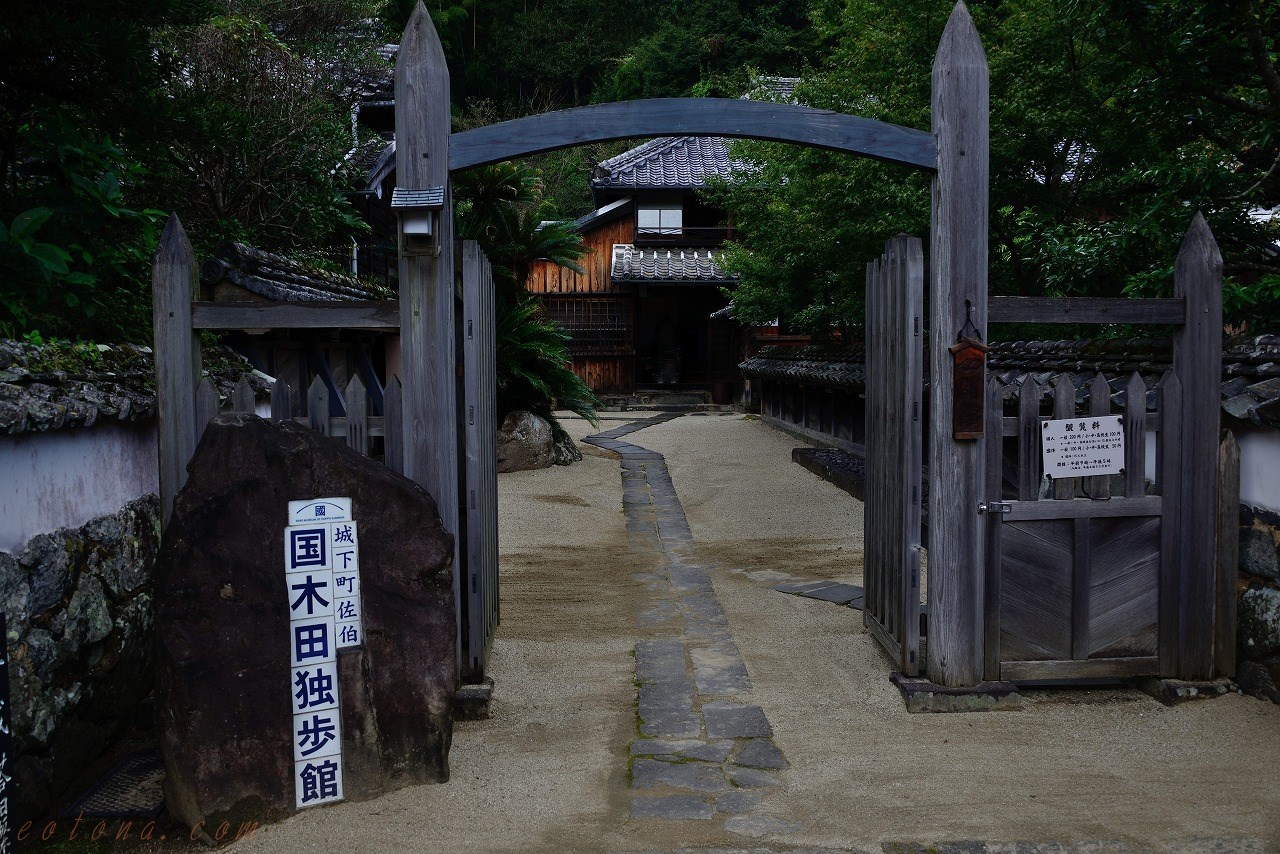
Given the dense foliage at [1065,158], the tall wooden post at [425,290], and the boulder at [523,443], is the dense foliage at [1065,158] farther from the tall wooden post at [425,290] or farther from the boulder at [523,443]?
the boulder at [523,443]

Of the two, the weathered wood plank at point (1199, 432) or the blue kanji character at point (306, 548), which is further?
the weathered wood plank at point (1199, 432)

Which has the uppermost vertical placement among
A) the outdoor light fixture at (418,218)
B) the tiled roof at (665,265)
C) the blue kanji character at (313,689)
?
the tiled roof at (665,265)

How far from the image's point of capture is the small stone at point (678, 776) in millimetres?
3973

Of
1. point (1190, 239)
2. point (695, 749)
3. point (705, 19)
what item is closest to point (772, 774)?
point (695, 749)

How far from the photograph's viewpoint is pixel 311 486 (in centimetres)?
380

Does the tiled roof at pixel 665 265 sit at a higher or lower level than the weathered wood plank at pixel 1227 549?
higher

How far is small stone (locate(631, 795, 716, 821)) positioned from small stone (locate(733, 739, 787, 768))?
44cm

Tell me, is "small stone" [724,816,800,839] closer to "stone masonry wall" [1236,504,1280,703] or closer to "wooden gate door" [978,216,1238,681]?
"wooden gate door" [978,216,1238,681]

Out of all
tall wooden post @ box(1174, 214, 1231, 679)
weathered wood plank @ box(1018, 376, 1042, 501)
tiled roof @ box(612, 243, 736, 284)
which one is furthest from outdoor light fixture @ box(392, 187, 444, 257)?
tiled roof @ box(612, 243, 736, 284)

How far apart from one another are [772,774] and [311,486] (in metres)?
2.21

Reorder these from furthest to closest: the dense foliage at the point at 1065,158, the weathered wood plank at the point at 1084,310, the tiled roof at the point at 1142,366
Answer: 1. the dense foliage at the point at 1065,158
2. the weathered wood plank at the point at 1084,310
3. the tiled roof at the point at 1142,366

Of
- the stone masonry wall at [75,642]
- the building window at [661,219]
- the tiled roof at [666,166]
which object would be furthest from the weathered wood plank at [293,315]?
the building window at [661,219]

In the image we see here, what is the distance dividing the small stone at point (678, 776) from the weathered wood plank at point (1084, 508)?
1.98m

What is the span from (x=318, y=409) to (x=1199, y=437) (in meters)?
4.24
